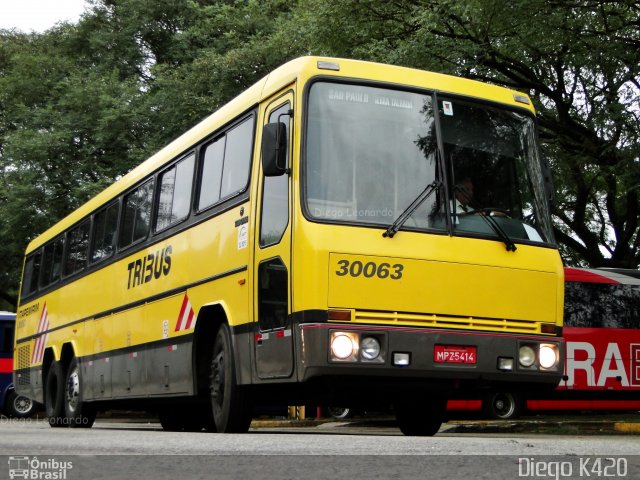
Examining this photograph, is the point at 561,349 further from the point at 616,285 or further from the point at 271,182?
the point at 616,285

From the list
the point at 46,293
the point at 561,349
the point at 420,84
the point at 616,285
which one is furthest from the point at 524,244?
the point at 616,285

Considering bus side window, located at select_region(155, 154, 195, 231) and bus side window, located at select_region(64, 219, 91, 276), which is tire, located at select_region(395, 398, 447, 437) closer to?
bus side window, located at select_region(155, 154, 195, 231)

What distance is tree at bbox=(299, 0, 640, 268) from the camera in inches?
732

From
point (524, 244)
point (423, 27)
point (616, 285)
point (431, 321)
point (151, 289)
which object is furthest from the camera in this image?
point (616, 285)

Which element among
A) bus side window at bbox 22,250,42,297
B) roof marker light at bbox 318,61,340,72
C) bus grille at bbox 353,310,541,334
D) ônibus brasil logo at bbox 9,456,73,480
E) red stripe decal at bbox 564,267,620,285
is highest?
red stripe decal at bbox 564,267,620,285

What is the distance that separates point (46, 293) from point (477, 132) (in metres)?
12.0

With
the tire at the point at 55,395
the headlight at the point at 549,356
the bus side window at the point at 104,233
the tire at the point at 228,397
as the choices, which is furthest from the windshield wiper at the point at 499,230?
the tire at the point at 55,395

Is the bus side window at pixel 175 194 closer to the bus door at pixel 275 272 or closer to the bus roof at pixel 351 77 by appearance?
the bus roof at pixel 351 77

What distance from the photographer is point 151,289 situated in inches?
550

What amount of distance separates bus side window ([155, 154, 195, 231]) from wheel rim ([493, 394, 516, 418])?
39.8 feet

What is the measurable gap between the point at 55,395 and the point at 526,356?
428 inches

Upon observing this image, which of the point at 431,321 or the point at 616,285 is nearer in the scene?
the point at 431,321

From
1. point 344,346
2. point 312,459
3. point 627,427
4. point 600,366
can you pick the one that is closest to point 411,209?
point 344,346

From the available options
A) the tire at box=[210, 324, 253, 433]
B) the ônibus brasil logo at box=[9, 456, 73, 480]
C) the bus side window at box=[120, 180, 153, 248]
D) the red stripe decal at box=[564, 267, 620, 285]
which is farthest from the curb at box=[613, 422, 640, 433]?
the ônibus brasil logo at box=[9, 456, 73, 480]
